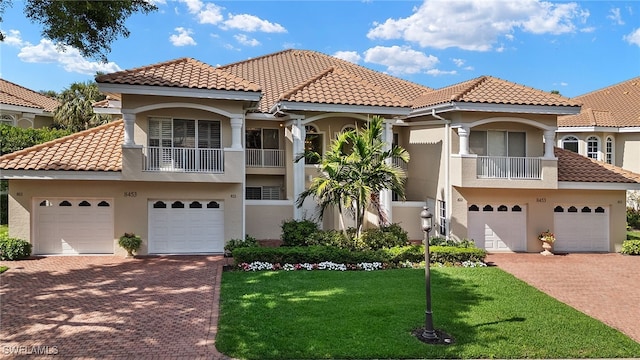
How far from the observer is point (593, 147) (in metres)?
27.9

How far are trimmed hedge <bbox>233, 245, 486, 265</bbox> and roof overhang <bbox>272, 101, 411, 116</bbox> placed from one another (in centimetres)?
538

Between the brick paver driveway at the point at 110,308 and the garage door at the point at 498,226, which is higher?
the garage door at the point at 498,226

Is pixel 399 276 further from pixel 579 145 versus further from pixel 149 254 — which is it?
pixel 579 145

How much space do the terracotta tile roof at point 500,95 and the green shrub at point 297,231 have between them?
7165 millimetres

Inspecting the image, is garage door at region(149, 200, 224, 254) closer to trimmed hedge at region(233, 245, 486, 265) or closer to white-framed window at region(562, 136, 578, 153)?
trimmed hedge at region(233, 245, 486, 265)

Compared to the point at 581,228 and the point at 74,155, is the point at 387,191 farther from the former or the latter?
the point at 74,155

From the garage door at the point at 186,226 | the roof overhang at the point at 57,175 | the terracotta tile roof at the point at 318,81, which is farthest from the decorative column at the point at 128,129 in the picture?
the terracotta tile roof at the point at 318,81

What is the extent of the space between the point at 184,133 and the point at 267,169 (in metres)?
5.51

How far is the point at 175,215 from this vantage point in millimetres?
16109

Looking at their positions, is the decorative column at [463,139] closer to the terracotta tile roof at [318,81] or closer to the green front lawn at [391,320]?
the terracotta tile roof at [318,81]

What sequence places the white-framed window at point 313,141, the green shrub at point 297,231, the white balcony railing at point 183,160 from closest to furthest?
the white balcony railing at point 183,160
the green shrub at point 297,231
the white-framed window at point 313,141

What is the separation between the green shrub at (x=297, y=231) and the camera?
15719mm

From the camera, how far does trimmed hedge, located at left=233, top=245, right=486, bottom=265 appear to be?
1401 centimetres

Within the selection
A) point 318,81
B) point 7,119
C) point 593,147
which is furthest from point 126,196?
point 593,147
